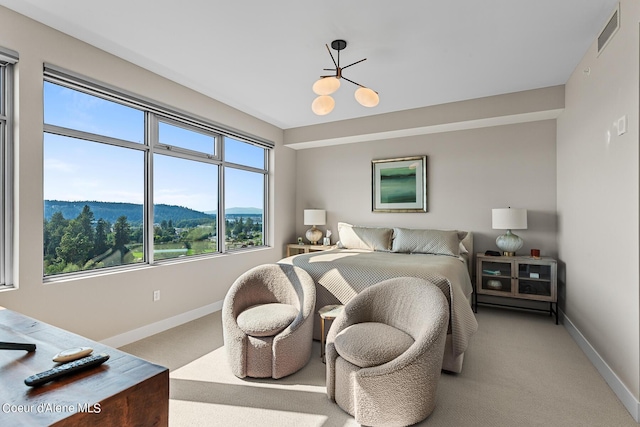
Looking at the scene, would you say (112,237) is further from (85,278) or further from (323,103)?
(323,103)

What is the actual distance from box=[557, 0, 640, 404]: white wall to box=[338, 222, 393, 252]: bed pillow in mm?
2010

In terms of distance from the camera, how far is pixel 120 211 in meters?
3.16

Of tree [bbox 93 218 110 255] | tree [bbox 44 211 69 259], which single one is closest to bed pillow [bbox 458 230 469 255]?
tree [bbox 93 218 110 255]

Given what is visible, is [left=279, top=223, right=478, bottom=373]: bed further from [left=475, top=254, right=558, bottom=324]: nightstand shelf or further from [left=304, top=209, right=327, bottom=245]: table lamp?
[left=304, top=209, right=327, bottom=245]: table lamp

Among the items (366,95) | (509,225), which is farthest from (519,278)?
(366,95)

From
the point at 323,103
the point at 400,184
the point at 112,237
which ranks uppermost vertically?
the point at 323,103

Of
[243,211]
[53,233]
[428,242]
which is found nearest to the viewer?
[53,233]

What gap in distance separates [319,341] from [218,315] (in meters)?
1.48

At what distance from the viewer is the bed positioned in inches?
96.4

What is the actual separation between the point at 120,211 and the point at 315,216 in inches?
108

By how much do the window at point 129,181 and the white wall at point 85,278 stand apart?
139 millimetres

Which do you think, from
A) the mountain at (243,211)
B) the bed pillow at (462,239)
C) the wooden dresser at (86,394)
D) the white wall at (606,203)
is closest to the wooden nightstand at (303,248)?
the mountain at (243,211)

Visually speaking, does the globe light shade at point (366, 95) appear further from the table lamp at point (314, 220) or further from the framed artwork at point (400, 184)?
the table lamp at point (314, 220)

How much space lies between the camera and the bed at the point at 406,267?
2449mm
